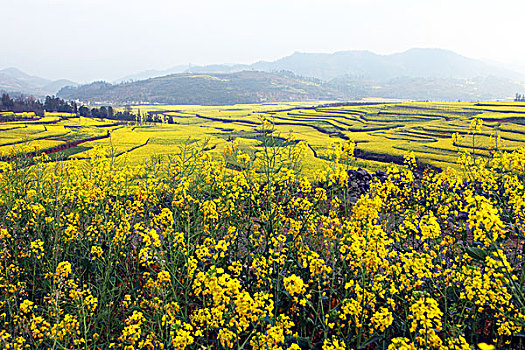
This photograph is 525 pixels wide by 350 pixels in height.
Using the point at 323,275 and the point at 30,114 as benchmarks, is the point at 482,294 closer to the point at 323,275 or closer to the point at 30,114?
the point at 323,275

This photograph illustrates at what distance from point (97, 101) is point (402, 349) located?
596 feet

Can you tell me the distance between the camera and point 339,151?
21.1 feet

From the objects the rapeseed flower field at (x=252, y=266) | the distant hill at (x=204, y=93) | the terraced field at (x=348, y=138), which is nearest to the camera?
the rapeseed flower field at (x=252, y=266)

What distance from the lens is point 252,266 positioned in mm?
5512

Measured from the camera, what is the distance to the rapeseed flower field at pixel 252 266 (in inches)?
150

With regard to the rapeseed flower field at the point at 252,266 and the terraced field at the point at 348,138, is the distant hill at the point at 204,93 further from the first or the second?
the rapeseed flower field at the point at 252,266

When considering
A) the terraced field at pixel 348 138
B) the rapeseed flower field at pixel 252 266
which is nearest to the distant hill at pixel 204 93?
the terraced field at pixel 348 138

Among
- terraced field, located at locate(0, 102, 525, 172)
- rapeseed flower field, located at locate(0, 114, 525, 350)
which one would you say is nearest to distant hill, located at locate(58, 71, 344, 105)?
terraced field, located at locate(0, 102, 525, 172)

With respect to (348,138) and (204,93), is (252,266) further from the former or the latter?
(204,93)

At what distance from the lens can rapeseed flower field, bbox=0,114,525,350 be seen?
382cm

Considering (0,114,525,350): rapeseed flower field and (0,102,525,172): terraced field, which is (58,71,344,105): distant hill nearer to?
(0,102,525,172): terraced field

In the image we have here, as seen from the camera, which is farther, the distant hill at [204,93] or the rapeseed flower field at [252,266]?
the distant hill at [204,93]

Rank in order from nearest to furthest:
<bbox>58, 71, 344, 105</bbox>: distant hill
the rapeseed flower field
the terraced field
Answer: the rapeseed flower field → the terraced field → <bbox>58, 71, 344, 105</bbox>: distant hill

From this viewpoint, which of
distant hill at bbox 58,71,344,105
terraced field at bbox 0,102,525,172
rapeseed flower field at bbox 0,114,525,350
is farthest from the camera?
distant hill at bbox 58,71,344,105
